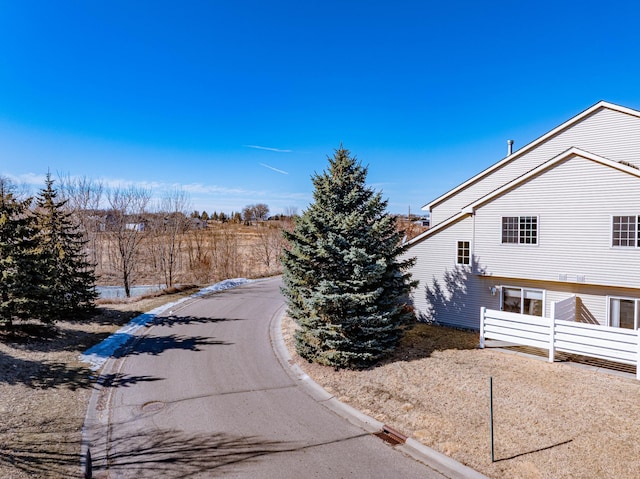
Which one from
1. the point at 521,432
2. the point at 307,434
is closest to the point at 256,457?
the point at 307,434

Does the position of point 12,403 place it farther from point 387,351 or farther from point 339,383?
point 387,351

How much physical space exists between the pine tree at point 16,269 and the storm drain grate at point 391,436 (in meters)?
13.0

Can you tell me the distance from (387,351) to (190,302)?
48.0 ft

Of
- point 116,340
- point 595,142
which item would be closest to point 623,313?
point 595,142

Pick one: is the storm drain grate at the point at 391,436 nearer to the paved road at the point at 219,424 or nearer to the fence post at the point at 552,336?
the paved road at the point at 219,424

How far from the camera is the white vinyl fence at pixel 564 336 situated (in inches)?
388

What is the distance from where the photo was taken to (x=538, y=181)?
13398 millimetres

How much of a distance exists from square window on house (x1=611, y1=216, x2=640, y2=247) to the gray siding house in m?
0.03

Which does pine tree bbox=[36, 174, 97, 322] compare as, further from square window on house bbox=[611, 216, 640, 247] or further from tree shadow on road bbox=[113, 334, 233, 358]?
square window on house bbox=[611, 216, 640, 247]

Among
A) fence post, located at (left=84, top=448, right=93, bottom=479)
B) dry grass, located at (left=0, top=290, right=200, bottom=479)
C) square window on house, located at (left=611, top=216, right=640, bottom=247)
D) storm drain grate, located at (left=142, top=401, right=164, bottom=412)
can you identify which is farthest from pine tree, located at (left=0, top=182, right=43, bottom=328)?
square window on house, located at (left=611, top=216, right=640, bottom=247)

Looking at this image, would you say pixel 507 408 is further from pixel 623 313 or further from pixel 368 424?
pixel 623 313

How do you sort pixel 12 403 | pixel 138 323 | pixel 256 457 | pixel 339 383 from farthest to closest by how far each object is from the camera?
pixel 138 323
pixel 339 383
pixel 12 403
pixel 256 457

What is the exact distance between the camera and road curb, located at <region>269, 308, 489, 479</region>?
6.22 m

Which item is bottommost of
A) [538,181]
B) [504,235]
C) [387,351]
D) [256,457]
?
[256,457]
